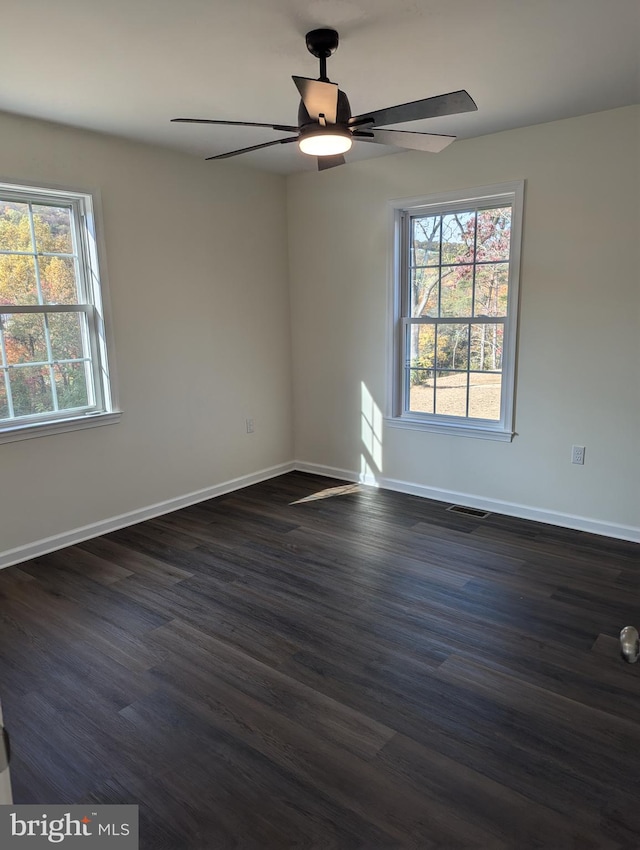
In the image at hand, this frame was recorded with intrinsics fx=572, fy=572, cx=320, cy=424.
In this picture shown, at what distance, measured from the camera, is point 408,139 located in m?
2.47

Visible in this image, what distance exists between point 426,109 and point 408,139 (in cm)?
35

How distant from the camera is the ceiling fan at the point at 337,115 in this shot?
6.63 feet

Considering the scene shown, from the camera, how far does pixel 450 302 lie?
4.21 meters

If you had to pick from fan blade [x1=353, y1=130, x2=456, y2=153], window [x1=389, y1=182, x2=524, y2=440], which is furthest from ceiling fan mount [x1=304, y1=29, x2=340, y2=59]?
window [x1=389, y1=182, x2=524, y2=440]

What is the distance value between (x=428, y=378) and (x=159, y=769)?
3266 millimetres

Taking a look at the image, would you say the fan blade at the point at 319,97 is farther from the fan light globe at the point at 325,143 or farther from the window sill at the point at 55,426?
the window sill at the point at 55,426

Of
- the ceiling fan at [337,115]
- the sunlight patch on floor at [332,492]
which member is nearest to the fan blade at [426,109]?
the ceiling fan at [337,115]

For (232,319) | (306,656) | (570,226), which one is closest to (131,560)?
(306,656)

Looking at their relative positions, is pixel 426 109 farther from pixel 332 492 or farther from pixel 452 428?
pixel 332 492

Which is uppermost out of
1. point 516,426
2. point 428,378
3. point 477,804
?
point 428,378

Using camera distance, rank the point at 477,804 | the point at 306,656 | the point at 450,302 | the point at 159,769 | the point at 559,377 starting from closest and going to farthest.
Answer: the point at 477,804 → the point at 159,769 → the point at 306,656 → the point at 559,377 → the point at 450,302

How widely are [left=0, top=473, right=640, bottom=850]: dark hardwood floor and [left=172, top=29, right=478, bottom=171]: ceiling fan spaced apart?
2.14m

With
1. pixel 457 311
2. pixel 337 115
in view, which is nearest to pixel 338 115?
pixel 337 115

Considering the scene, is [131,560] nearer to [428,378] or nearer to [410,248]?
[428,378]
